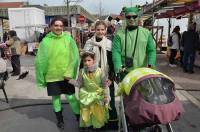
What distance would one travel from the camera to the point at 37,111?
7535 millimetres

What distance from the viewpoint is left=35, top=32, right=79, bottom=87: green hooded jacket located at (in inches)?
241

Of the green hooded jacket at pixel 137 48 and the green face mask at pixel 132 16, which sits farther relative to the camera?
the green hooded jacket at pixel 137 48

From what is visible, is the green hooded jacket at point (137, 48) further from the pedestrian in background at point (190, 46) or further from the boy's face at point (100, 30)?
the pedestrian in background at point (190, 46)

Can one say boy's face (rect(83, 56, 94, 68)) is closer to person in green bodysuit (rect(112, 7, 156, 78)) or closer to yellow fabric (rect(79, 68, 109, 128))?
yellow fabric (rect(79, 68, 109, 128))

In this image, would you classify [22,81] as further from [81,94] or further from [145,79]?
[145,79]

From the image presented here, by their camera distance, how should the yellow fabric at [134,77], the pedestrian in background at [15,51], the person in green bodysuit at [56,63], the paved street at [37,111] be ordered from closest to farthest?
1. the yellow fabric at [134,77]
2. the person in green bodysuit at [56,63]
3. the paved street at [37,111]
4. the pedestrian in background at [15,51]

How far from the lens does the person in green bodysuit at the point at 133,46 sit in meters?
5.23

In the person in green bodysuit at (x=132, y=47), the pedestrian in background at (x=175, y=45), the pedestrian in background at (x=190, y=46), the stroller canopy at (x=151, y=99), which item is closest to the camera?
the stroller canopy at (x=151, y=99)

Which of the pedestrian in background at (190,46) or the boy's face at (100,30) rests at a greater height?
the boy's face at (100,30)

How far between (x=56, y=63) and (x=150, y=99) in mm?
2654

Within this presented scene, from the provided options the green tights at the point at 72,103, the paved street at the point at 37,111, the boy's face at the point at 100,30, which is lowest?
the paved street at the point at 37,111

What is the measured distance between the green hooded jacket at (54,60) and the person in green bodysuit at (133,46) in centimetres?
111

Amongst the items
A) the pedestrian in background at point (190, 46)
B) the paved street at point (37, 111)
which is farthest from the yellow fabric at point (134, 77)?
the pedestrian in background at point (190, 46)

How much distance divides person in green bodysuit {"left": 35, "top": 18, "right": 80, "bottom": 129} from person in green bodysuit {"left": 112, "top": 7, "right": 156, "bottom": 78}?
1115 millimetres
